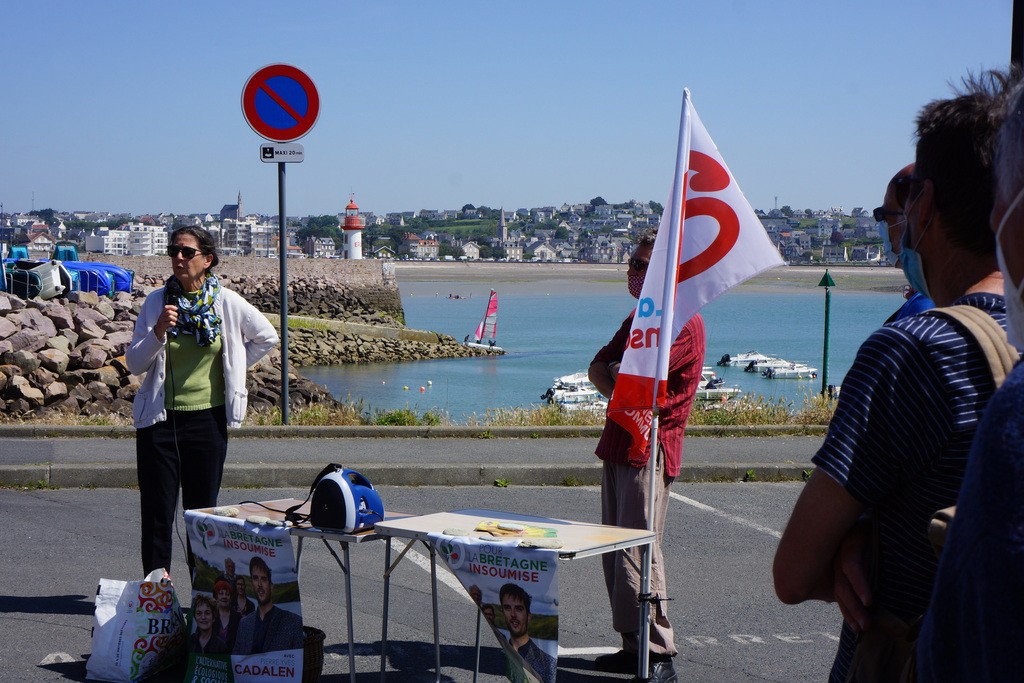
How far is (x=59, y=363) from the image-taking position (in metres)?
14.2

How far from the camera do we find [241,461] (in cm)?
975

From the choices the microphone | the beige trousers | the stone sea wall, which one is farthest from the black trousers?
the stone sea wall

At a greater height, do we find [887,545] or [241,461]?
[887,545]

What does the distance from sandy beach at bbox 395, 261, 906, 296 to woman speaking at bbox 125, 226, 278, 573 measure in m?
→ 145

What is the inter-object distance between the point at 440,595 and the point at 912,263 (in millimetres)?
4673

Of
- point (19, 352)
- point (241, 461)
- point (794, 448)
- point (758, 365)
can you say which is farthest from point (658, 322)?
point (758, 365)

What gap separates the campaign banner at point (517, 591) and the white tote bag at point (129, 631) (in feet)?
5.37

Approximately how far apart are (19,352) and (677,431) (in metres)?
10.5

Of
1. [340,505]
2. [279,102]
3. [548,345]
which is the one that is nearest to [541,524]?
[340,505]

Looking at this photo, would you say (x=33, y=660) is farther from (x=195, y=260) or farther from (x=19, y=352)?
(x=19, y=352)

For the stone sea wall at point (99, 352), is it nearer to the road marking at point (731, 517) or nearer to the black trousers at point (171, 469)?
the black trousers at point (171, 469)

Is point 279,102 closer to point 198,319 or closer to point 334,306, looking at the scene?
point 198,319

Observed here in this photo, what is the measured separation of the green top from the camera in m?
5.88

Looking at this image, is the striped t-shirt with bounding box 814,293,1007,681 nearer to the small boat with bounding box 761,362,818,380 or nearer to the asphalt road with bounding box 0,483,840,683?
the asphalt road with bounding box 0,483,840,683
